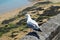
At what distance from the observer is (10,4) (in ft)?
71.3

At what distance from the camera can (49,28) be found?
9.88 m

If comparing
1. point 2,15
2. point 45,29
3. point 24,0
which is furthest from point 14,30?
point 24,0

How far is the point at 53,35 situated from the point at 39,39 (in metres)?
2.45

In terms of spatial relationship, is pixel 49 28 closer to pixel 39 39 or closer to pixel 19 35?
pixel 39 39

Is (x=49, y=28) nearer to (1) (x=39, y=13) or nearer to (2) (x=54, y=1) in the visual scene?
(1) (x=39, y=13)

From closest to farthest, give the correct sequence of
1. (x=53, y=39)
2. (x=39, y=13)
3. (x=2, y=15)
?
(x=53, y=39)
(x=39, y=13)
(x=2, y=15)

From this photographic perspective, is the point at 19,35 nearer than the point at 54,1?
Yes

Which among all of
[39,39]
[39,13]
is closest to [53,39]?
[39,39]

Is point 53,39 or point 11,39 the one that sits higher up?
point 53,39

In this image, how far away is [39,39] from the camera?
A: 30.4ft

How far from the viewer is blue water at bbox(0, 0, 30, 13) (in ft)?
68.5

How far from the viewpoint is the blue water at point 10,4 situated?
20869 millimetres

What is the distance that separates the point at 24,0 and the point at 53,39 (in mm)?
16894

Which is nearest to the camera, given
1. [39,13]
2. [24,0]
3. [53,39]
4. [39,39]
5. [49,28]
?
[53,39]
